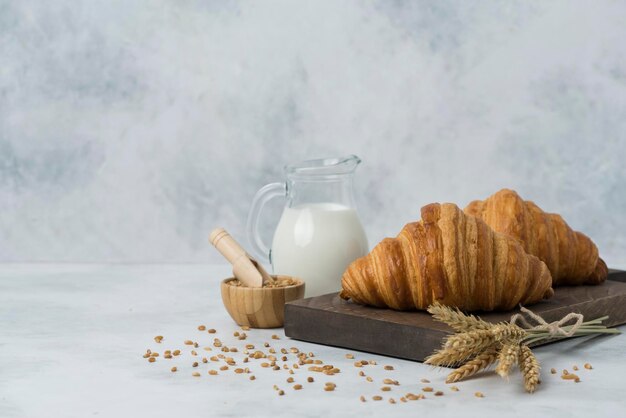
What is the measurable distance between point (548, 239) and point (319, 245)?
466 mm

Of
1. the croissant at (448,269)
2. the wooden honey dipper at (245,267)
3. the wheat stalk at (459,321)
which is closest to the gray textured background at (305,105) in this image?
the wooden honey dipper at (245,267)

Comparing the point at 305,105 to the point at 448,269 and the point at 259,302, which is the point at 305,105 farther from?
the point at 448,269

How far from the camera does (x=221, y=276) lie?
8.93 feet

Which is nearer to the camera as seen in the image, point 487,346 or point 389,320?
point 487,346

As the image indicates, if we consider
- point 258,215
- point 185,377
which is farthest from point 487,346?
point 258,215

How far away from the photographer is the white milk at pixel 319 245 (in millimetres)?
2111

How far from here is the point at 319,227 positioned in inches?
83.2

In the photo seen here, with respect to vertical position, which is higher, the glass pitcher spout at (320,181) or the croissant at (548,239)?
the glass pitcher spout at (320,181)

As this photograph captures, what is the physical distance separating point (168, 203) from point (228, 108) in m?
0.38

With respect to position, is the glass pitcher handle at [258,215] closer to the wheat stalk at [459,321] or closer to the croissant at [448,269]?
the croissant at [448,269]

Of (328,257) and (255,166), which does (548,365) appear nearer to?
(328,257)

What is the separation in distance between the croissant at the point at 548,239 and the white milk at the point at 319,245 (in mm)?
289

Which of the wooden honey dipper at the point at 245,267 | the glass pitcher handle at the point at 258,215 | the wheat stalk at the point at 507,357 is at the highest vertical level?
the glass pitcher handle at the point at 258,215

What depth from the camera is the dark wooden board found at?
66.4 inches
